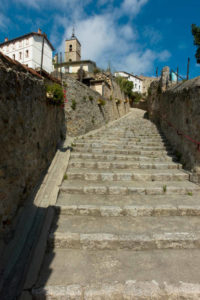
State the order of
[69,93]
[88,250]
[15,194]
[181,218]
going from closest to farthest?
→ [88,250], [15,194], [181,218], [69,93]

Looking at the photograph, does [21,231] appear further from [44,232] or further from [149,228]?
[149,228]

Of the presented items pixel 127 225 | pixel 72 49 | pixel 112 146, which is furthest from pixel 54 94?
pixel 72 49

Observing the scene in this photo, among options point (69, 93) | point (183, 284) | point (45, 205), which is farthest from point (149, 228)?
point (69, 93)

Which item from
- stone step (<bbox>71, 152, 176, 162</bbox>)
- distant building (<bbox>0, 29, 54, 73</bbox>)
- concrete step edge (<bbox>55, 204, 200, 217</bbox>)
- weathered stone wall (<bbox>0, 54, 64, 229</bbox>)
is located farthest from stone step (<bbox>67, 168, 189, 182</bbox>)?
distant building (<bbox>0, 29, 54, 73</bbox>)

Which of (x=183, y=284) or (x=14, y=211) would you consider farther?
(x=14, y=211)

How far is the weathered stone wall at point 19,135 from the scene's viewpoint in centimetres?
263

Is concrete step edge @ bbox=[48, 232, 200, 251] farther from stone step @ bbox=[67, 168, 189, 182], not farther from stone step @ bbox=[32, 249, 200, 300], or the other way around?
stone step @ bbox=[67, 168, 189, 182]

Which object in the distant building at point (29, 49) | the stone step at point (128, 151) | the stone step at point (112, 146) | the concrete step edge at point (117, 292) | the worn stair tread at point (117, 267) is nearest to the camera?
the concrete step edge at point (117, 292)

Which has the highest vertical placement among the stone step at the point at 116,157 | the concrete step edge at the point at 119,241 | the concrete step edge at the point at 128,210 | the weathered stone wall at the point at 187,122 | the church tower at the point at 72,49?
the church tower at the point at 72,49

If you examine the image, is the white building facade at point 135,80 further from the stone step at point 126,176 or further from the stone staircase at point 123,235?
the stone staircase at point 123,235

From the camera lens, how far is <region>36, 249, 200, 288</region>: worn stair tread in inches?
85.7

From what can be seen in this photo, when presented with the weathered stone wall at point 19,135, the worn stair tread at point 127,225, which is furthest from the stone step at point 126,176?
the worn stair tread at point 127,225

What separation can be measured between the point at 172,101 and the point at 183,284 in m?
6.25

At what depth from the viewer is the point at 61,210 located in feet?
11.0
